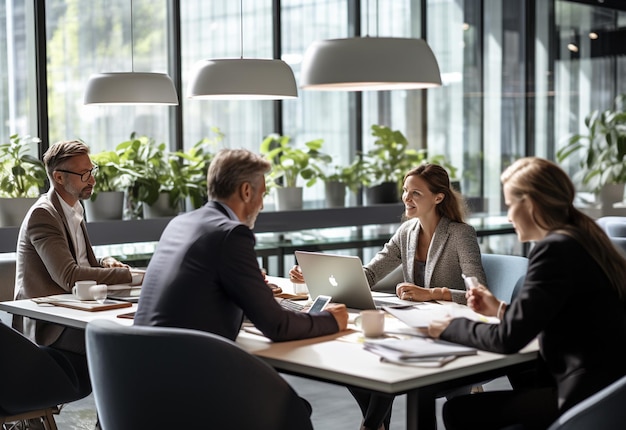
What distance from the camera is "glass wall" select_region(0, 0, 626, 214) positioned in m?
6.05

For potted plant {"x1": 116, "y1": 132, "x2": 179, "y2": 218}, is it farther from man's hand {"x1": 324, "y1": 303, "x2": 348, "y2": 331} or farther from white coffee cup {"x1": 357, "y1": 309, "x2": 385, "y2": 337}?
white coffee cup {"x1": 357, "y1": 309, "x2": 385, "y2": 337}

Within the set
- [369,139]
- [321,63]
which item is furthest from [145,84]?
[369,139]

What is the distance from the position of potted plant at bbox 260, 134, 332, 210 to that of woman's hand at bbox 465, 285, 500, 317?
3834 mm

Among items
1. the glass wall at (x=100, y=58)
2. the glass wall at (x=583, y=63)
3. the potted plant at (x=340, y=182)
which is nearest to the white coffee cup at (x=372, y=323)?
the glass wall at (x=100, y=58)

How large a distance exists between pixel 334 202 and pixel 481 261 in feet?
10.1

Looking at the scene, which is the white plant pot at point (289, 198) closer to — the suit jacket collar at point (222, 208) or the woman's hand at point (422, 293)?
the woman's hand at point (422, 293)

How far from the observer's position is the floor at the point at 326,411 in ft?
14.3

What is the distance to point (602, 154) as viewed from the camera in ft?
28.0

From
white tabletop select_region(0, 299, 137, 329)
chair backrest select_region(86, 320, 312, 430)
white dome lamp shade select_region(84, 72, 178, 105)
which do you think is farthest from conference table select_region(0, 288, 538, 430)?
white dome lamp shade select_region(84, 72, 178, 105)

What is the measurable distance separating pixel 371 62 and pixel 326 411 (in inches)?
79.1

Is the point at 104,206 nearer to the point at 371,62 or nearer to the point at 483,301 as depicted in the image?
the point at 371,62

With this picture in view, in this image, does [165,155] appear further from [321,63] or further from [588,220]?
[588,220]

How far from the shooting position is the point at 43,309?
3432mm

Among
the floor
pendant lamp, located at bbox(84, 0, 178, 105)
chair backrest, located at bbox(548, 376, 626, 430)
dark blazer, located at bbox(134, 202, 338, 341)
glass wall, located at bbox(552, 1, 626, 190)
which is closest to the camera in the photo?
chair backrest, located at bbox(548, 376, 626, 430)
